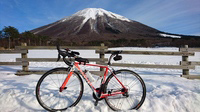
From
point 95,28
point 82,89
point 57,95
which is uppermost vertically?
point 95,28

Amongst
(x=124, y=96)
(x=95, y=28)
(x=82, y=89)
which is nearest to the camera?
(x=82, y=89)

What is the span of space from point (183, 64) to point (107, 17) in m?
173

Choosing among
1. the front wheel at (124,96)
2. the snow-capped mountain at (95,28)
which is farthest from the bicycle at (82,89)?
the snow-capped mountain at (95,28)

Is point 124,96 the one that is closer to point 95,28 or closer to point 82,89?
point 82,89

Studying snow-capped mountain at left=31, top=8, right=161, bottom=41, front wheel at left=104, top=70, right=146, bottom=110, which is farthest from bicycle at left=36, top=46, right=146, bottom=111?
snow-capped mountain at left=31, top=8, right=161, bottom=41

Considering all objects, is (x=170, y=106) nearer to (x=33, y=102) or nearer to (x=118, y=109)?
(x=118, y=109)

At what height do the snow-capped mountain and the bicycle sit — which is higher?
the snow-capped mountain

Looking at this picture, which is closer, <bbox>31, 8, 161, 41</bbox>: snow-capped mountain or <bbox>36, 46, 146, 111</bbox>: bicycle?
<bbox>36, 46, 146, 111</bbox>: bicycle

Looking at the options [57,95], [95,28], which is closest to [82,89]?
[57,95]

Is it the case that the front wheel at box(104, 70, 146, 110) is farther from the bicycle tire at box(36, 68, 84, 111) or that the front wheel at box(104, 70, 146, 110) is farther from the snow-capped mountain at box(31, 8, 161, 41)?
the snow-capped mountain at box(31, 8, 161, 41)

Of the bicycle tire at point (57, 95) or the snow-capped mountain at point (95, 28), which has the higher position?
the snow-capped mountain at point (95, 28)

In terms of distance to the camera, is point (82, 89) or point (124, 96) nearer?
point (82, 89)

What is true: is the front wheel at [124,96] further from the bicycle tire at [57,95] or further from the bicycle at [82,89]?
the bicycle tire at [57,95]

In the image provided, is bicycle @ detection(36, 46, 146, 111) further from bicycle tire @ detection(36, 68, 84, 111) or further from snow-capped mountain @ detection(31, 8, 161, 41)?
snow-capped mountain @ detection(31, 8, 161, 41)
